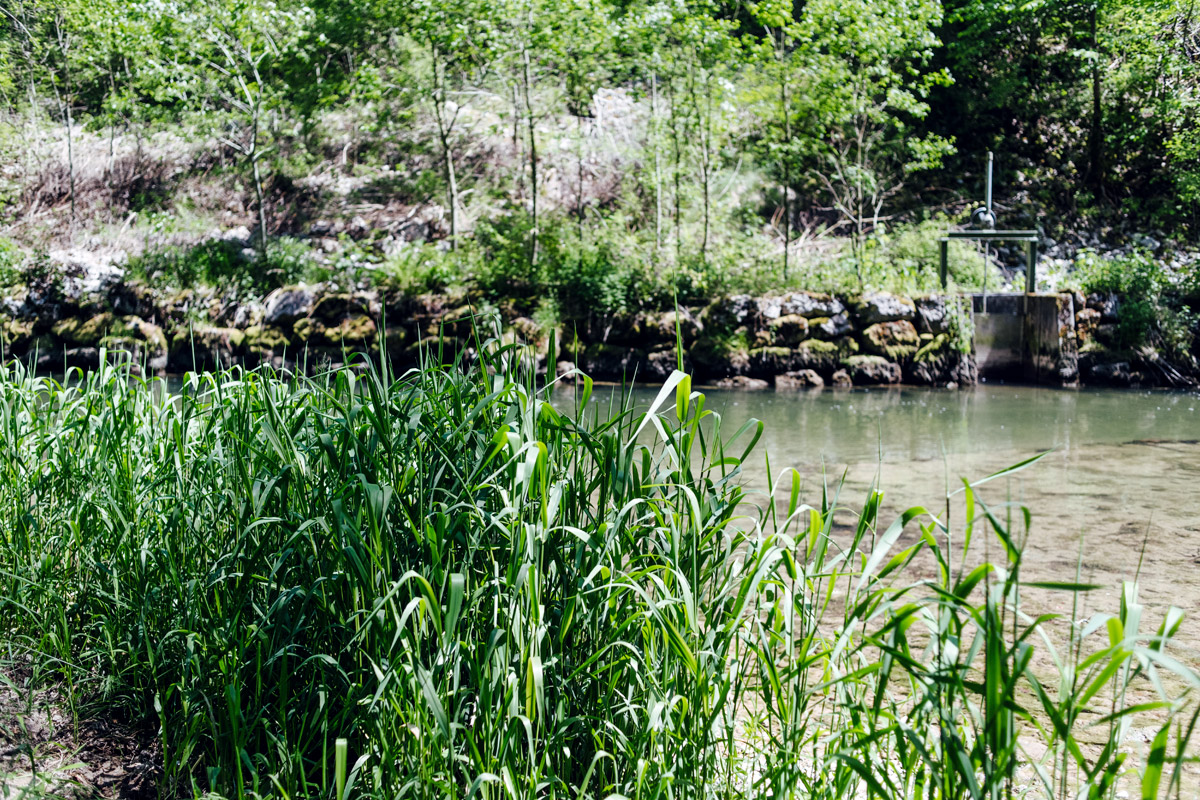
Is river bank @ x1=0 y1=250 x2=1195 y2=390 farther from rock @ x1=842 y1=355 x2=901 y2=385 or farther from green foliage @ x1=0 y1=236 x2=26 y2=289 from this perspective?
green foliage @ x1=0 y1=236 x2=26 y2=289

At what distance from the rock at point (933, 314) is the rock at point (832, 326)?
0.93 metres

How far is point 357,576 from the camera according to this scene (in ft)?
6.08

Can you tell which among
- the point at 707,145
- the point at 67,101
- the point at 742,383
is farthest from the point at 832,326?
the point at 67,101

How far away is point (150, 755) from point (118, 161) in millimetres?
18848

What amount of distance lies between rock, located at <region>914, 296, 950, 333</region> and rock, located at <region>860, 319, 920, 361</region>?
167 mm

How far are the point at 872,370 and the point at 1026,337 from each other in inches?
83.5

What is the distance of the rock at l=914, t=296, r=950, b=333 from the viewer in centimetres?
1229

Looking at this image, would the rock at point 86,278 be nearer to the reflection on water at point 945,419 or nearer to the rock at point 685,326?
the rock at point 685,326

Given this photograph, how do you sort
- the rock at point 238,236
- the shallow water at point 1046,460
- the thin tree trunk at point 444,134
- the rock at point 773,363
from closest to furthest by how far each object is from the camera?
the shallow water at point 1046,460
the rock at point 773,363
the thin tree trunk at point 444,134
the rock at point 238,236

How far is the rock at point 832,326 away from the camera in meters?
12.4

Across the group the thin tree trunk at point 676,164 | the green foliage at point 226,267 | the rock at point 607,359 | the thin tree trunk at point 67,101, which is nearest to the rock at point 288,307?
the green foliage at point 226,267

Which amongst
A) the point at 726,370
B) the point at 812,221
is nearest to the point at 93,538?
the point at 726,370

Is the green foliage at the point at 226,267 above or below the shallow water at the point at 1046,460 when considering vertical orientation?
above

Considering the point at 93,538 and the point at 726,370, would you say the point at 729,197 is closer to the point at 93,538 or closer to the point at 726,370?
the point at 726,370
